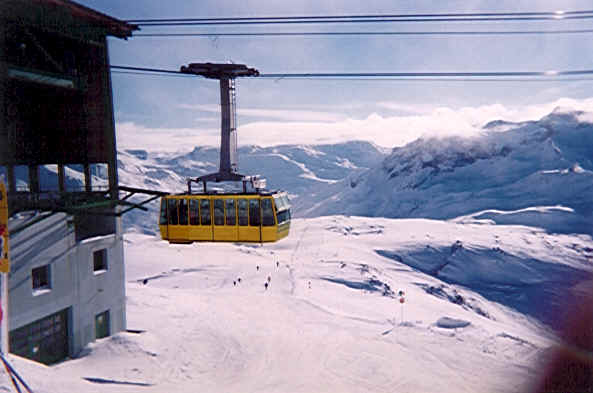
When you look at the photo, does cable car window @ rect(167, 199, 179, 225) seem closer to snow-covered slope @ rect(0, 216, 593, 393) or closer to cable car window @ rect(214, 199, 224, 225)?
cable car window @ rect(214, 199, 224, 225)

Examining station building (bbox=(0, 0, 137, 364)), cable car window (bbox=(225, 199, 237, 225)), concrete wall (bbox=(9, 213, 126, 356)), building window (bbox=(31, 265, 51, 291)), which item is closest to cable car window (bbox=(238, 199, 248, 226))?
cable car window (bbox=(225, 199, 237, 225))

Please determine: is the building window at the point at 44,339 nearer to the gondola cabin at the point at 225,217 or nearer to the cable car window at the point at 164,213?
the gondola cabin at the point at 225,217

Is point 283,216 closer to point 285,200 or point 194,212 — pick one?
point 285,200

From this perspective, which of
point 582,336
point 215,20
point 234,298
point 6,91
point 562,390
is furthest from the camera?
point 582,336

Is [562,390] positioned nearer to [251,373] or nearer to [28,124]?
[251,373]

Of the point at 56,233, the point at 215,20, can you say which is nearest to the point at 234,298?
the point at 56,233

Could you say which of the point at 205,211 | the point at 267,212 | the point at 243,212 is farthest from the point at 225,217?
the point at 267,212
